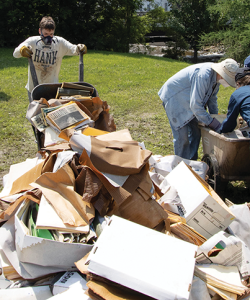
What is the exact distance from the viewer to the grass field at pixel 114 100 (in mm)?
5066

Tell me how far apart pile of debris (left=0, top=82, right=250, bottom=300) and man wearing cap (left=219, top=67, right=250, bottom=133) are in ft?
2.61

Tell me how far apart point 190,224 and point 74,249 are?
3.46ft

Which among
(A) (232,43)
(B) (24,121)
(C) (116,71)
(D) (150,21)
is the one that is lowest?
(B) (24,121)

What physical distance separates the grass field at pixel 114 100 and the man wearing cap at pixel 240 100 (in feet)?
5.94

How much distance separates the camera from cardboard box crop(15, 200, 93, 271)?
5.74ft

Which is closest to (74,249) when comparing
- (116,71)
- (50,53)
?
(50,53)

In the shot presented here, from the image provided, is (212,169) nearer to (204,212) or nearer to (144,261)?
(204,212)

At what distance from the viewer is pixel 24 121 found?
6.19m

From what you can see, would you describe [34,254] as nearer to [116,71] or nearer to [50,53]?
[50,53]

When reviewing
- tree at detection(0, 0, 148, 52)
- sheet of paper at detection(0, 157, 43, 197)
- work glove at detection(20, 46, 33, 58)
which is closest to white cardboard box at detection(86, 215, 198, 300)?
sheet of paper at detection(0, 157, 43, 197)

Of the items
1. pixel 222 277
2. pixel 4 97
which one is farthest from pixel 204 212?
pixel 4 97

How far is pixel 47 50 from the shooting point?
4.19 meters

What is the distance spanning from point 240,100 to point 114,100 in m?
5.45

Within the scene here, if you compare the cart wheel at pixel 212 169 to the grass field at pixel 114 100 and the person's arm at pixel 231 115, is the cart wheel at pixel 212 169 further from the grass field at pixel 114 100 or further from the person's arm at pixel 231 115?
the grass field at pixel 114 100
